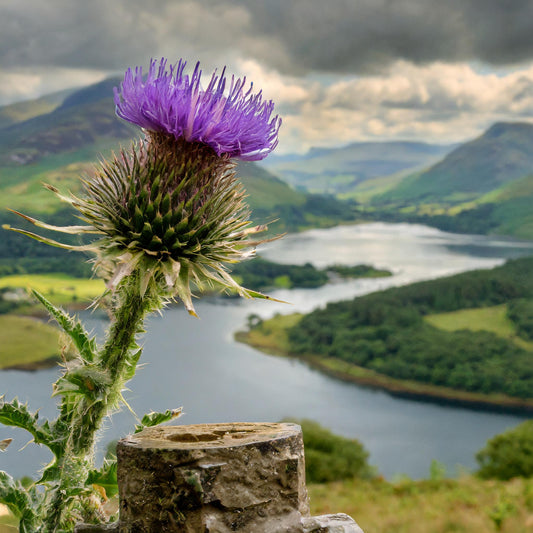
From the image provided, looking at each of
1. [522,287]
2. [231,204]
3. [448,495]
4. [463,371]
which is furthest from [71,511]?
[522,287]

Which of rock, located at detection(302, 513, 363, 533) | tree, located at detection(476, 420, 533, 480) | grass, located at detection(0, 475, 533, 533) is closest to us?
rock, located at detection(302, 513, 363, 533)

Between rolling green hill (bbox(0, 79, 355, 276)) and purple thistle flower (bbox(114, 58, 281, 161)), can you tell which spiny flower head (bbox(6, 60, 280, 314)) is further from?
rolling green hill (bbox(0, 79, 355, 276))

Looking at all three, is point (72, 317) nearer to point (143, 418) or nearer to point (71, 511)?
point (143, 418)

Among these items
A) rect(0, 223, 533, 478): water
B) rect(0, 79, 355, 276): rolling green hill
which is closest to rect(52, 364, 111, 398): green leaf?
rect(0, 223, 533, 478): water

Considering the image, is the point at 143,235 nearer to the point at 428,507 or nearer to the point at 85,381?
the point at 85,381

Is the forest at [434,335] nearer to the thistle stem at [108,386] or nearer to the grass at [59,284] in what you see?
the grass at [59,284]

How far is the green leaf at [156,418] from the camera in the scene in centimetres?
392

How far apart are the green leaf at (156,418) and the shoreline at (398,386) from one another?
90086 mm

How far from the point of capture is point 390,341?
103 m

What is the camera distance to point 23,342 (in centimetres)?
8181

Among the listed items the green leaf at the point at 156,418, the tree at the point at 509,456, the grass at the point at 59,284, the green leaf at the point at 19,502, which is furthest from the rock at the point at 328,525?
the grass at the point at 59,284

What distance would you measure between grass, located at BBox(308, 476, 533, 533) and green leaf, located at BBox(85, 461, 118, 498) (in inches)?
489

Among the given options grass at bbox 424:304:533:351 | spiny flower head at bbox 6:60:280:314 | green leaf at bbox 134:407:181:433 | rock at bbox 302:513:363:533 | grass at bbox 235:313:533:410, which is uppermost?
grass at bbox 424:304:533:351

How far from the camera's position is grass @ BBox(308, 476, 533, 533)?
1460 cm
